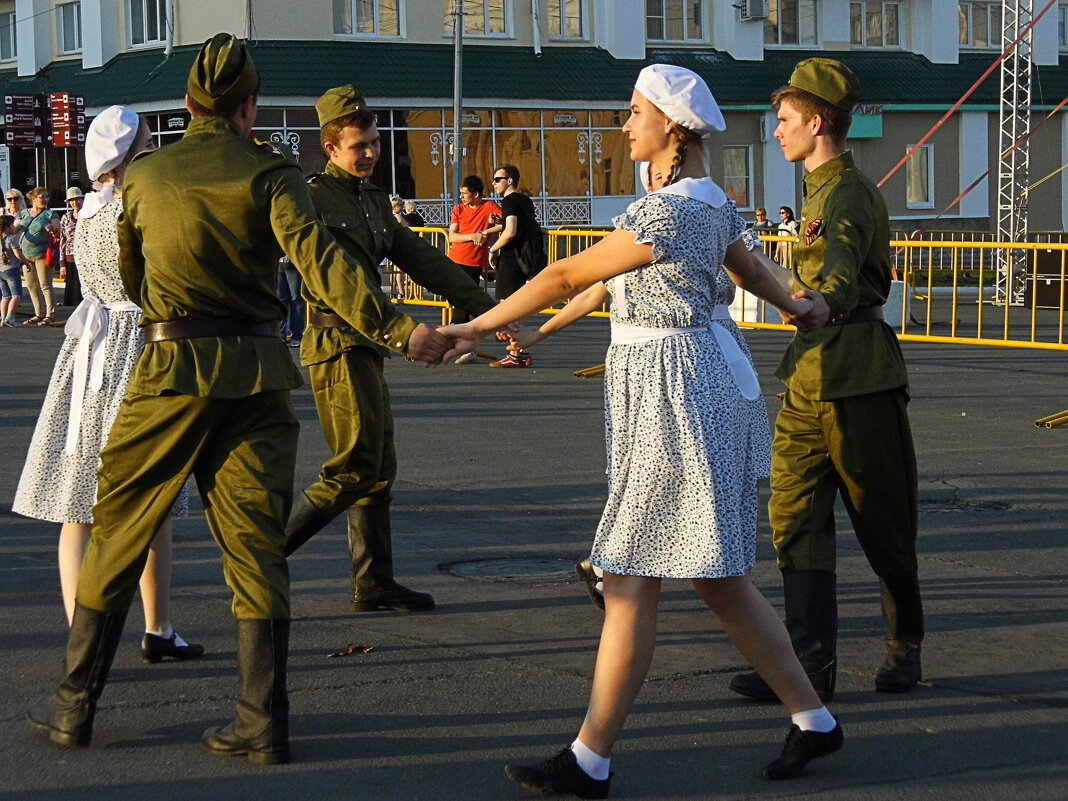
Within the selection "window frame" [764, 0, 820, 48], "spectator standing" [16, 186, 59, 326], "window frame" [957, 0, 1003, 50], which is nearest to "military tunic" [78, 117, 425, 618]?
"spectator standing" [16, 186, 59, 326]

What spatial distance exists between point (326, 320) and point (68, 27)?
42584 mm

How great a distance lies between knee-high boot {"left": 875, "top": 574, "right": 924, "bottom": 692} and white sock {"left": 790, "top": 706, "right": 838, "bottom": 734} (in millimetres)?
889

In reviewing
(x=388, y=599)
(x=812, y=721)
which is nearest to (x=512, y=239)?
(x=388, y=599)

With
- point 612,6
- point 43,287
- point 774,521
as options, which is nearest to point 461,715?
point 774,521

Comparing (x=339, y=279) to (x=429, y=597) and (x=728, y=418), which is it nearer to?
(x=728, y=418)

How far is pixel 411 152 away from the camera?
135ft

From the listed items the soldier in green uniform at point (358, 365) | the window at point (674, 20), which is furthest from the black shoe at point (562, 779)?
the window at point (674, 20)

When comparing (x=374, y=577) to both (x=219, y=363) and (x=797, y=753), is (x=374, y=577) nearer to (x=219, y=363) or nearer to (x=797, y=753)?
(x=219, y=363)

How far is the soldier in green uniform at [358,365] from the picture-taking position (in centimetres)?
621

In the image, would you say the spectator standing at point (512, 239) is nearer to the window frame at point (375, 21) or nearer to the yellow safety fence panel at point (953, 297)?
the yellow safety fence panel at point (953, 297)

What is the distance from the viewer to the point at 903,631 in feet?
17.6

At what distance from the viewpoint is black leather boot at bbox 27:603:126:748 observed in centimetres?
471

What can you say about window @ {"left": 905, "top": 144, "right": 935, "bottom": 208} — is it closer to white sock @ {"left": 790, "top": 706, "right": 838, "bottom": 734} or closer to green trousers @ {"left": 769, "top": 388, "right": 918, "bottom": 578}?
green trousers @ {"left": 769, "top": 388, "right": 918, "bottom": 578}

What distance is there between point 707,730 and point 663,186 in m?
1.70
